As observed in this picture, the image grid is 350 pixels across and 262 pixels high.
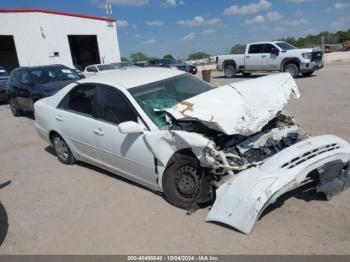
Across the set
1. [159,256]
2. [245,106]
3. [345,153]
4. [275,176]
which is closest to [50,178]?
[159,256]

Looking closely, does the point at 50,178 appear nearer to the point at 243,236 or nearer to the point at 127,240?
the point at 127,240

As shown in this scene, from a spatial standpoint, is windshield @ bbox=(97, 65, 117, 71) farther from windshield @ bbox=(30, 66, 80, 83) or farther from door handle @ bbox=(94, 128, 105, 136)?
door handle @ bbox=(94, 128, 105, 136)

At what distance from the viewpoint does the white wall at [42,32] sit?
24766 mm

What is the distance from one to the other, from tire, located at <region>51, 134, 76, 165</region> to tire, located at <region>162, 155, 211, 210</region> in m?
2.38

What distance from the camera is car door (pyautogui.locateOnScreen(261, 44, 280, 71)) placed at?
54.7 feet

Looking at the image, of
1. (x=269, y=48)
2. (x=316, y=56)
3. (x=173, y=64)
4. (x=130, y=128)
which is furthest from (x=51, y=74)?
(x=173, y=64)

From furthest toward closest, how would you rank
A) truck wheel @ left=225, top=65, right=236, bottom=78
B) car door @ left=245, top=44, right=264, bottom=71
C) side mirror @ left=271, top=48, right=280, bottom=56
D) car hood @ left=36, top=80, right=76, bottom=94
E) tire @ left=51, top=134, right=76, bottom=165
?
truck wheel @ left=225, top=65, right=236, bottom=78 < car door @ left=245, top=44, right=264, bottom=71 < side mirror @ left=271, top=48, right=280, bottom=56 < car hood @ left=36, top=80, right=76, bottom=94 < tire @ left=51, top=134, right=76, bottom=165

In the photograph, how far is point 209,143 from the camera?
10.9 ft

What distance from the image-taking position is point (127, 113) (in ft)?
13.6

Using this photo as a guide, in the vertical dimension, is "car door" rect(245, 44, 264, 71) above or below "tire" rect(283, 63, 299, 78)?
above

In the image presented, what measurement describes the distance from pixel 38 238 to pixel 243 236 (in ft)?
7.20

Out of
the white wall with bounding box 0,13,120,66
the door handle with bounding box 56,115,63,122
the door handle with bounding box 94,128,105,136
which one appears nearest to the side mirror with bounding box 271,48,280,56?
the door handle with bounding box 56,115,63,122

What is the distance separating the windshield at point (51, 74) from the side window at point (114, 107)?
5934mm

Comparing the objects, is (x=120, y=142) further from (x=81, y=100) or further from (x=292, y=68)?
(x=292, y=68)
